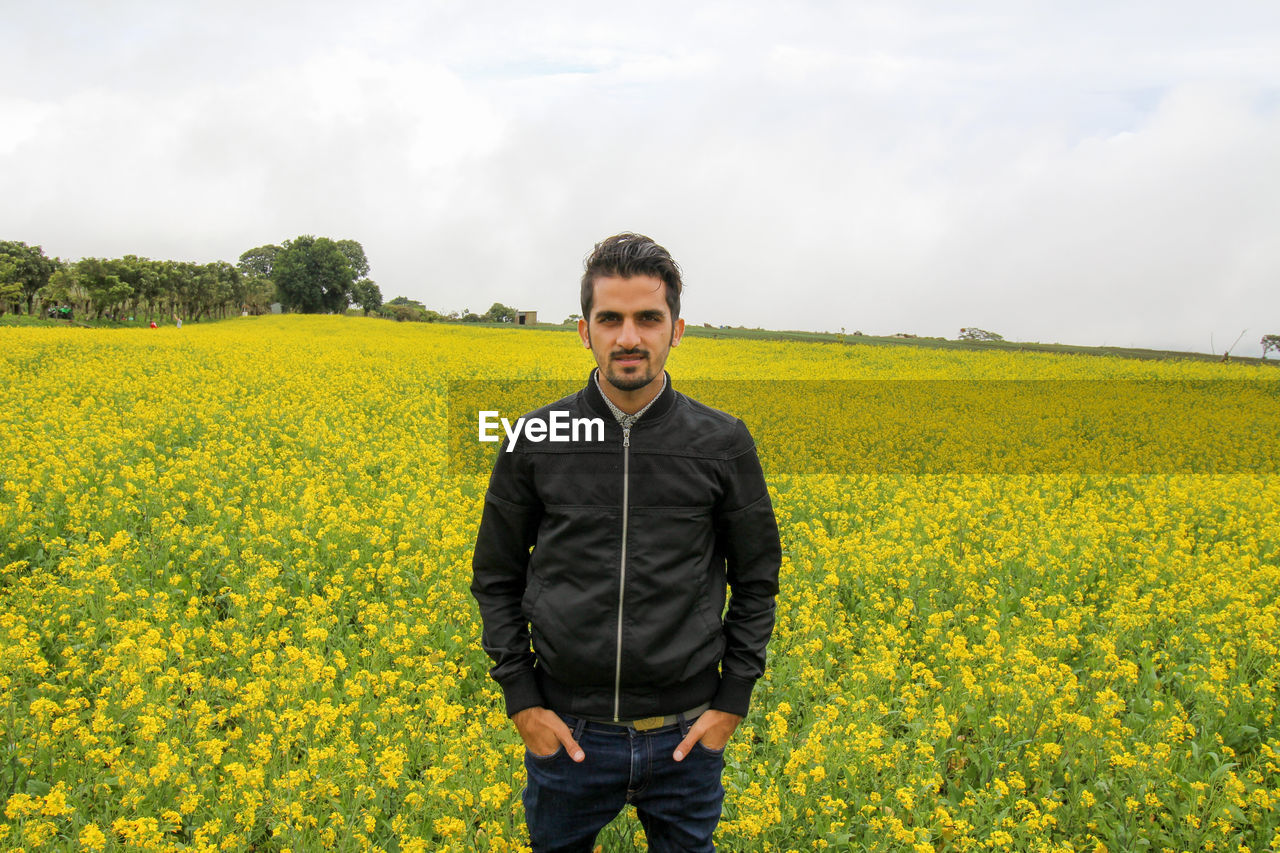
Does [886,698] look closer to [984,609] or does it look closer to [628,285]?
[984,609]

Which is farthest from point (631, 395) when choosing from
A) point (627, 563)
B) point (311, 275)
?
point (311, 275)

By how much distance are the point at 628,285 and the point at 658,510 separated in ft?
2.10

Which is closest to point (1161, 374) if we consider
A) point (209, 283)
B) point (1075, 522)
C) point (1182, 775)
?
point (1075, 522)

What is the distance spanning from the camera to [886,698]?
4.44m

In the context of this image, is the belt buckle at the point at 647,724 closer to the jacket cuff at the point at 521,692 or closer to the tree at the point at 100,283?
the jacket cuff at the point at 521,692

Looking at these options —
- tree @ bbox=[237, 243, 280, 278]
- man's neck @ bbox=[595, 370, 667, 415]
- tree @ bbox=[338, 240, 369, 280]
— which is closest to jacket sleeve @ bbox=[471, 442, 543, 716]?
man's neck @ bbox=[595, 370, 667, 415]

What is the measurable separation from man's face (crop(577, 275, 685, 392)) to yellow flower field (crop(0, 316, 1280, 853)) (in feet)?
6.84

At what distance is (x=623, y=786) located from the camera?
85.0 inches

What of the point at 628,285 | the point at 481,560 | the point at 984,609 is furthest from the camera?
the point at 984,609

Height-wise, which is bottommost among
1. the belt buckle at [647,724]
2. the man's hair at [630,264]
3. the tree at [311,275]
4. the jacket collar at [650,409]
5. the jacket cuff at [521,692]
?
the belt buckle at [647,724]

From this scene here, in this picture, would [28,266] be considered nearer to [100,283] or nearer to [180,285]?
[180,285]

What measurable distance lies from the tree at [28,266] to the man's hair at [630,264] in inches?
3088

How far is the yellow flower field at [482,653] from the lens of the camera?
3.33 metres

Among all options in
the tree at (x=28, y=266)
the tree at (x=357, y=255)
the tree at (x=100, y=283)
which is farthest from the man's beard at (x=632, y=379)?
the tree at (x=357, y=255)
